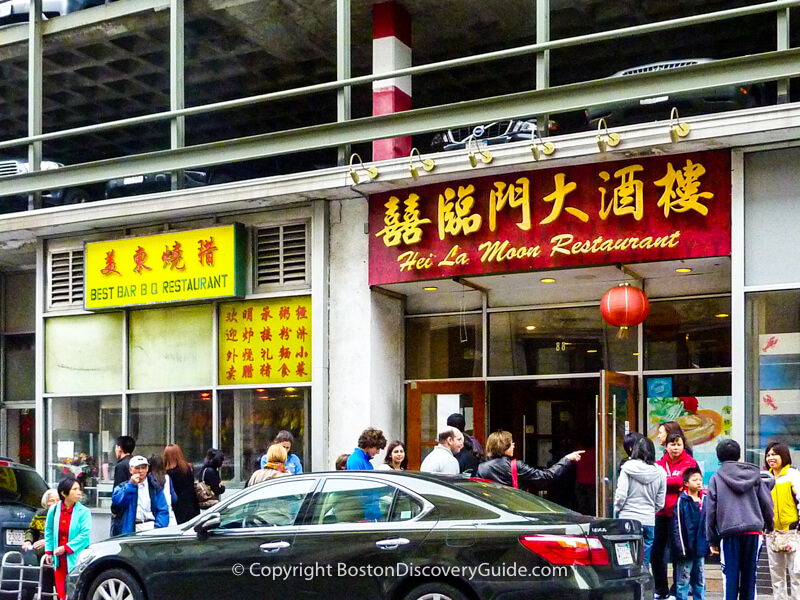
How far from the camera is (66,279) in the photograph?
16297 millimetres

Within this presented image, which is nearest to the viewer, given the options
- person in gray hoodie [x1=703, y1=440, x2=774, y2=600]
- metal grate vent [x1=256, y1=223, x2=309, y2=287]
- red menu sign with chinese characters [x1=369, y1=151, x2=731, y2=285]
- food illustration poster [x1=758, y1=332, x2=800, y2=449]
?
person in gray hoodie [x1=703, y1=440, x2=774, y2=600]

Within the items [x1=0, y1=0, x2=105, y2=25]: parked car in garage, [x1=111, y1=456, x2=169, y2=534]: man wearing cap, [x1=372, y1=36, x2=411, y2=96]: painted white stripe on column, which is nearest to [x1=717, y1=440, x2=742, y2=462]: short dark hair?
[x1=111, y1=456, x2=169, y2=534]: man wearing cap

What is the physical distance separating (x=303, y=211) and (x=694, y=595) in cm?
702

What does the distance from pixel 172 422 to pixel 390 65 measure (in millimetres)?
6009

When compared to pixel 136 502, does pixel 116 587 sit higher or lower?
lower

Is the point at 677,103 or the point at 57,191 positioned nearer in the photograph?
the point at 677,103

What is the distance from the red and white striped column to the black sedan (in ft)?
20.5

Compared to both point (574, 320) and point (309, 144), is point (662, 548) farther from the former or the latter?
point (309, 144)

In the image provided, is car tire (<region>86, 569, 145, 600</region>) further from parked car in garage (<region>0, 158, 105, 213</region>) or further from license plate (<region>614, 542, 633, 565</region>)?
parked car in garage (<region>0, 158, 105, 213</region>)

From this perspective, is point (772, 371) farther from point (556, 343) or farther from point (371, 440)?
point (371, 440)

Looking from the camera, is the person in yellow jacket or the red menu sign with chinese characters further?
the red menu sign with chinese characters

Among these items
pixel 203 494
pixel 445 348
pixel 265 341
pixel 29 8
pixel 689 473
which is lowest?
pixel 203 494

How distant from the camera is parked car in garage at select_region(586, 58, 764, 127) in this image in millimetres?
11711

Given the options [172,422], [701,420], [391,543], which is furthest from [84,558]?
[701,420]
